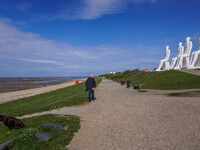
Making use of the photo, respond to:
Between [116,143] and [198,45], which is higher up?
[198,45]

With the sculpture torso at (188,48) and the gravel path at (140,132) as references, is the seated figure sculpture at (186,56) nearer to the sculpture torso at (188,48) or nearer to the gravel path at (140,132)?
the sculpture torso at (188,48)

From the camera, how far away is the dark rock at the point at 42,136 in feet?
15.4

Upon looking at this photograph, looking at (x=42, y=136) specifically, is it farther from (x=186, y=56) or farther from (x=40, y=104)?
(x=186, y=56)

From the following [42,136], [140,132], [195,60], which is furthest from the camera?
[195,60]

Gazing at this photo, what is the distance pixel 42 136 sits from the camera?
4.78 meters

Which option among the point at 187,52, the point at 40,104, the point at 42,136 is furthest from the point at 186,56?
the point at 42,136

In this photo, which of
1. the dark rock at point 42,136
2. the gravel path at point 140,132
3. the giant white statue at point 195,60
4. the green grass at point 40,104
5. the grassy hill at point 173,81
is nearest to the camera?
the gravel path at point 140,132

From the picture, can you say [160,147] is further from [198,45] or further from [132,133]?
[198,45]

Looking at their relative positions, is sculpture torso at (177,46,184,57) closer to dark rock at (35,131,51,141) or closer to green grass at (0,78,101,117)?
green grass at (0,78,101,117)

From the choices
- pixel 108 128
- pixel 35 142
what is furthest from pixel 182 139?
pixel 35 142

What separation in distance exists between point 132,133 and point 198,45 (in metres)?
29.4

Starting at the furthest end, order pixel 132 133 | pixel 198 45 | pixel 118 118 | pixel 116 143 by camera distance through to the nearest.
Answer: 1. pixel 198 45
2. pixel 118 118
3. pixel 132 133
4. pixel 116 143

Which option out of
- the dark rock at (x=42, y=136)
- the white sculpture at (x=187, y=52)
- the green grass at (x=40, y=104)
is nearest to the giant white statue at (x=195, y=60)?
the white sculpture at (x=187, y=52)

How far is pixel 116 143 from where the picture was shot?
181 inches
